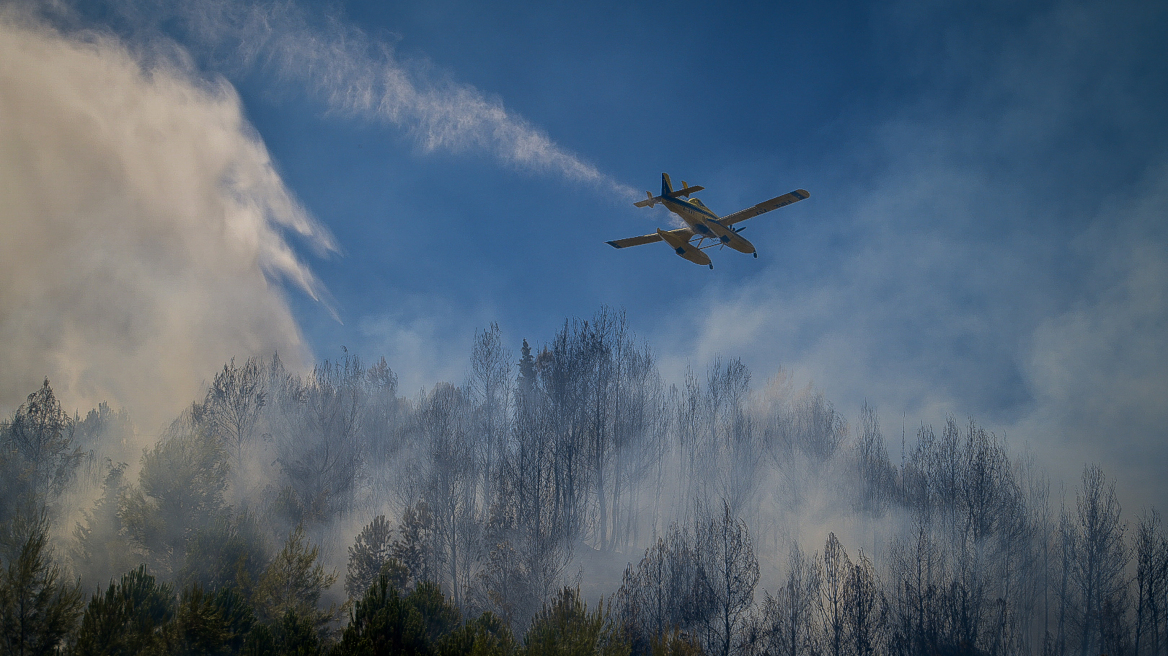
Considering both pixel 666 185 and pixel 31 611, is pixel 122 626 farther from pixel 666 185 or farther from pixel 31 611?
pixel 666 185

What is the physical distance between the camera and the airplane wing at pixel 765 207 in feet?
70.1

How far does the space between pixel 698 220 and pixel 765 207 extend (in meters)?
2.81

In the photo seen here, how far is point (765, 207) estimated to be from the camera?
73.0ft

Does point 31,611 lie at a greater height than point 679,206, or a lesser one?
lesser

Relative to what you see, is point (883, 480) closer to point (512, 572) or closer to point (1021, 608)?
point (1021, 608)

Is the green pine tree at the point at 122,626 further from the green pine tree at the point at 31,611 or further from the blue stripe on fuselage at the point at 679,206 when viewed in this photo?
the blue stripe on fuselage at the point at 679,206

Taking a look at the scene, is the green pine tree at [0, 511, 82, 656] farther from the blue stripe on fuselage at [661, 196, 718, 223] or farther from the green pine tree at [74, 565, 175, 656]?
the blue stripe on fuselage at [661, 196, 718, 223]

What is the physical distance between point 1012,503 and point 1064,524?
3904 mm

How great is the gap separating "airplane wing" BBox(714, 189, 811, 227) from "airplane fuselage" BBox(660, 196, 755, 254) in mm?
389

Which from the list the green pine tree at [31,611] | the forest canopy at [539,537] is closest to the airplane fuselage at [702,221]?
the forest canopy at [539,537]

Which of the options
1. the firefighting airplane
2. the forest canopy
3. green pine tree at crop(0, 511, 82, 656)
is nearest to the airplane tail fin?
the firefighting airplane

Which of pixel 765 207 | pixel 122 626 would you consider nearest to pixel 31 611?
pixel 122 626

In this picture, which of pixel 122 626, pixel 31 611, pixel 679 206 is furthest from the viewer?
pixel 679 206

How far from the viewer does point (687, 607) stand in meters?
24.8
